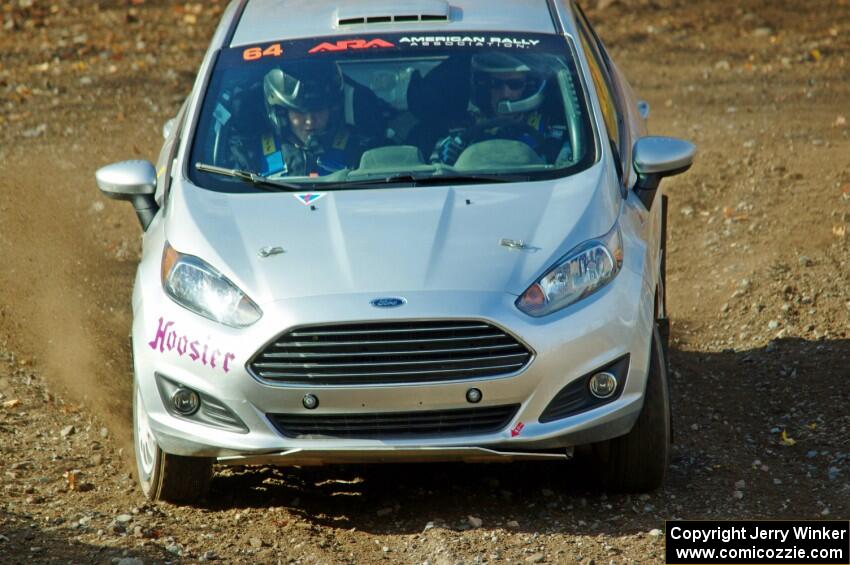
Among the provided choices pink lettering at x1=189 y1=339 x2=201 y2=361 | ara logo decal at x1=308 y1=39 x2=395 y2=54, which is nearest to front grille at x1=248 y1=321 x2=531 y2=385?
pink lettering at x1=189 y1=339 x2=201 y2=361

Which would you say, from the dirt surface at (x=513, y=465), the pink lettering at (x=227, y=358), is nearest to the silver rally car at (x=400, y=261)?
the pink lettering at (x=227, y=358)

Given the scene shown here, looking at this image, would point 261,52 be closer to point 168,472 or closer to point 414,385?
point 168,472

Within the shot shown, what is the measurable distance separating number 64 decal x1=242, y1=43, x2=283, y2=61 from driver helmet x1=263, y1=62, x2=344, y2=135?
117 millimetres

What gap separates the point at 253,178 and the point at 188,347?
1011mm

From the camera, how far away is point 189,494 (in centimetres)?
532

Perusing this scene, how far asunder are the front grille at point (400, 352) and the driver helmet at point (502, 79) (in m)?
1.57

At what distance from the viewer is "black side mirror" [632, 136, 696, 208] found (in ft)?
18.6

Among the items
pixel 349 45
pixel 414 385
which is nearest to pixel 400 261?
pixel 414 385

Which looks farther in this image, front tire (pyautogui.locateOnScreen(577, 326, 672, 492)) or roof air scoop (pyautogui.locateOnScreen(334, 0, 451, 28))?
roof air scoop (pyautogui.locateOnScreen(334, 0, 451, 28))

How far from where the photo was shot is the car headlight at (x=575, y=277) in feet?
15.8

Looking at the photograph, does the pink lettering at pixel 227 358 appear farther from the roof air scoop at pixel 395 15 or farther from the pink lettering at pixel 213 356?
the roof air scoop at pixel 395 15

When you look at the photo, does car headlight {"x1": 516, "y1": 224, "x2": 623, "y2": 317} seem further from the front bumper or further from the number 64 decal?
the number 64 decal

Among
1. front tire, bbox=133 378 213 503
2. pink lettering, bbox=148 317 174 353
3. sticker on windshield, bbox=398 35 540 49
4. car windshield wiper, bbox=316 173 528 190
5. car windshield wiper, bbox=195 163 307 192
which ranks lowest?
front tire, bbox=133 378 213 503

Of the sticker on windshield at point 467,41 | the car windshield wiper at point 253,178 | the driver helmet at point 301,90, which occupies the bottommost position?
the car windshield wiper at point 253,178
